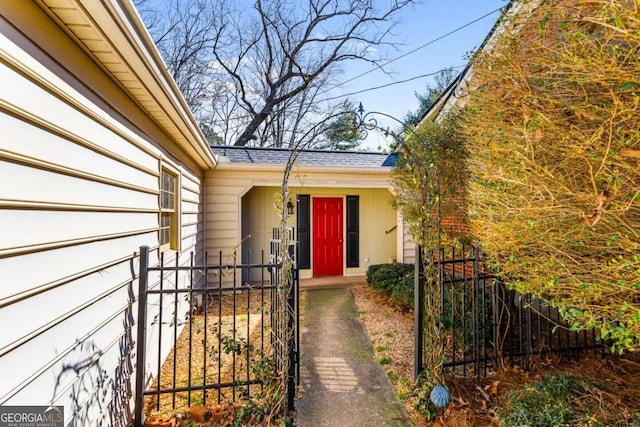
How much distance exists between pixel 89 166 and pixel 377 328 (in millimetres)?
4245

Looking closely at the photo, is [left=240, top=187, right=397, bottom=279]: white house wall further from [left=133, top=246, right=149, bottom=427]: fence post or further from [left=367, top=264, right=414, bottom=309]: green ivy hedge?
[left=133, top=246, right=149, bottom=427]: fence post

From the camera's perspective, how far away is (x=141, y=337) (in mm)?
2783

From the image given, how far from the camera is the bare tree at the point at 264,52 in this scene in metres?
14.9

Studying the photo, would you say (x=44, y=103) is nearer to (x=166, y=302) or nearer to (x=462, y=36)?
(x=166, y=302)

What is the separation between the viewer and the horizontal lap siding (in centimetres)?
140

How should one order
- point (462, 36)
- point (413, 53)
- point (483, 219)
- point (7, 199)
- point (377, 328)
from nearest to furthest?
1. point (7, 199)
2. point (483, 219)
3. point (377, 328)
4. point (462, 36)
5. point (413, 53)

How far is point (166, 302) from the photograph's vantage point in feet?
13.3

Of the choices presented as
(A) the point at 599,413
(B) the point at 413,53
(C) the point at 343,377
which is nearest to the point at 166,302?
(C) the point at 343,377

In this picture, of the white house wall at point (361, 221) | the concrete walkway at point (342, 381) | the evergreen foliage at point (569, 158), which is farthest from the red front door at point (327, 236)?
the evergreen foliage at point (569, 158)

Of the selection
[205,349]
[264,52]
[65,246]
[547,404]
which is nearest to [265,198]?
[205,349]

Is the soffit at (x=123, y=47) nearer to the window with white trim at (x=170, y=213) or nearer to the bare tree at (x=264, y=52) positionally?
the window with white trim at (x=170, y=213)

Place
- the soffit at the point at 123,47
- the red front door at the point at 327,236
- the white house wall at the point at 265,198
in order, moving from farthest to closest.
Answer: the red front door at the point at 327,236 → the white house wall at the point at 265,198 → the soffit at the point at 123,47

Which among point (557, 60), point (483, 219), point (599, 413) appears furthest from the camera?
point (483, 219)

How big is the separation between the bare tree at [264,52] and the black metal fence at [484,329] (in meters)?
14.0
